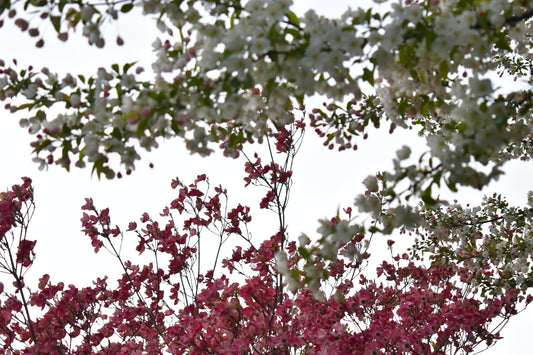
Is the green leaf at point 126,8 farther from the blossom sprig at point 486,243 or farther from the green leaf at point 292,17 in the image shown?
the blossom sprig at point 486,243

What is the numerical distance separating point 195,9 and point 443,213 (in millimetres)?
4228

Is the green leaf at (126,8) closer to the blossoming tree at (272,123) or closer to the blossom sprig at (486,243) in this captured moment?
the blossoming tree at (272,123)

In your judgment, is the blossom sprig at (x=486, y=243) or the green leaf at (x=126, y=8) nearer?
the green leaf at (x=126, y=8)

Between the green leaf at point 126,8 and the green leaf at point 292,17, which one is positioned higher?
the green leaf at point 126,8

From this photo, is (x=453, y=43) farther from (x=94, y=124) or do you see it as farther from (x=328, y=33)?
(x=94, y=124)

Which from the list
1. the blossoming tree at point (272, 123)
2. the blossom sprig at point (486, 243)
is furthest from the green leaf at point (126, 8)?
the blossom sprig at point (486, 243)

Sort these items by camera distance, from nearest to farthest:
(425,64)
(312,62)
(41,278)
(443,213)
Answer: (312,62) < (425,64) < (41,278) < (443,213)

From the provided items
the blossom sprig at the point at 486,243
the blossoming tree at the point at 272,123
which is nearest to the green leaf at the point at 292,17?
the blossoming tree at the point at 272,123

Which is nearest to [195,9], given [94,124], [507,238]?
[94,124]

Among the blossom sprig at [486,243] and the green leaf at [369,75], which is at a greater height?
the blossom sprig at [486,243]

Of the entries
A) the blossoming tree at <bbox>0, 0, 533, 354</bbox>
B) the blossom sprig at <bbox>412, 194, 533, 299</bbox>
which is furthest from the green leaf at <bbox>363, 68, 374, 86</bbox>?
the blossom sprig at <bbox>412, 194, 533, 299</bbox>

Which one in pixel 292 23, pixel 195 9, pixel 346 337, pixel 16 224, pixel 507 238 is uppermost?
pixel 507 238

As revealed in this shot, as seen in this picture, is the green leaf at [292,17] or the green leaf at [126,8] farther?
the green leaf at [126,8]

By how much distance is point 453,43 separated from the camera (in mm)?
1786
